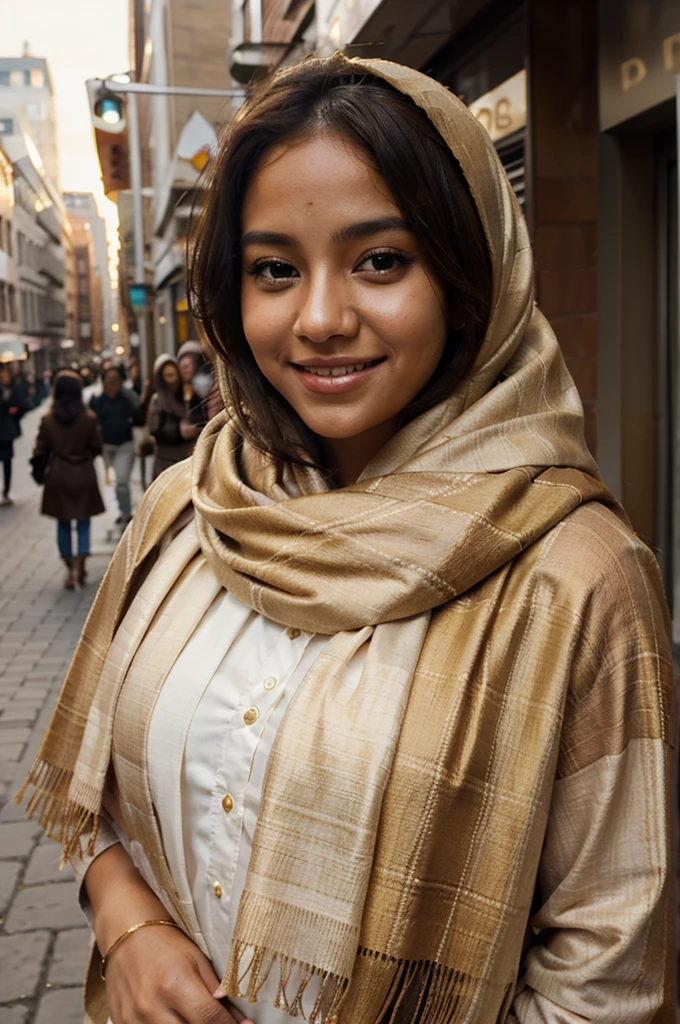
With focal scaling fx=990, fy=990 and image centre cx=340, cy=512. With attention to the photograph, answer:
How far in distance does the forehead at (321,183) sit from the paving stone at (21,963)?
289 cm

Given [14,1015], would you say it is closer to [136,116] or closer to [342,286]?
[342,286]

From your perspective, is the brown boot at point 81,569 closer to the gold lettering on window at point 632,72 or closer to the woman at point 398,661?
the gold lettering on window at point 632,72

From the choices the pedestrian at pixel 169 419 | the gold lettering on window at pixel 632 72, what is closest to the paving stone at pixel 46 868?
the gold lettering on window at pixel 632 72

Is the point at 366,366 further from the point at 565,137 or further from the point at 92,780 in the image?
the point at 565,137

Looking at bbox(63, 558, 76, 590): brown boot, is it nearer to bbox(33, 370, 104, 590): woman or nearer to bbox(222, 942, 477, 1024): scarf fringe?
bbox(33, 370, 104, 590): woman

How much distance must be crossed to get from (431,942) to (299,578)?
0.52m

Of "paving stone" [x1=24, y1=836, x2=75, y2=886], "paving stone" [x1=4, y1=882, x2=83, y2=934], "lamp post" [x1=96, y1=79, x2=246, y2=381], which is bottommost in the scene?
"paving stone" [x1=4, y1=882, x2=83, y2=934]

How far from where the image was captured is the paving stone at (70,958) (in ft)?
11.2

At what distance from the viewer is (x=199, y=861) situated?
58.7 inches

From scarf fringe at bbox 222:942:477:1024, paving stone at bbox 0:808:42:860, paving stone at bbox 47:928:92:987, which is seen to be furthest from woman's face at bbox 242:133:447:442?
paving stone at bbox 0:808:42:860

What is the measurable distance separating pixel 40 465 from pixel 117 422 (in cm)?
235

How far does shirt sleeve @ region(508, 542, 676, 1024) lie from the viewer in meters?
1.23

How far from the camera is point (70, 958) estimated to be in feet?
11.6

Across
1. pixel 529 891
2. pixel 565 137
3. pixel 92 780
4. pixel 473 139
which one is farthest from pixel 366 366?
pixel 565 137
